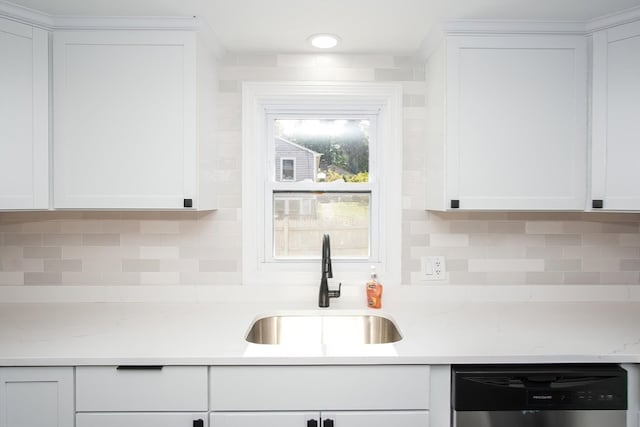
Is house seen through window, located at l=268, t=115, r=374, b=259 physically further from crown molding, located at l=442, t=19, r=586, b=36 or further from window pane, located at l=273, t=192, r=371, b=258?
crown molding, located at l=442, t=19, r=586, b=36

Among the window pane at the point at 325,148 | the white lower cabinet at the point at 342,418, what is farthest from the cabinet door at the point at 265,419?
the window pane at the point at 325,148

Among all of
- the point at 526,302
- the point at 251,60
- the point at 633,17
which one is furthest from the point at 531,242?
the point at 251,60

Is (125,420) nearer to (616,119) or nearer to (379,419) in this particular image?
(379,419)

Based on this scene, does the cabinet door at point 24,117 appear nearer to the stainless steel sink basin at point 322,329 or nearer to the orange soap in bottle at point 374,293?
the stainless steel sink basin at point 322,329

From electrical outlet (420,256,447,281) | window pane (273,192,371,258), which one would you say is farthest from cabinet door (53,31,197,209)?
electrical outlet (420,256,447,281)

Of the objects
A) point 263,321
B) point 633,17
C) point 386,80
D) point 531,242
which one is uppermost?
point 633,17

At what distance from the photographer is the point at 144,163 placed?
1638 millimetres

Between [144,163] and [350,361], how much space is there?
3.86 feet

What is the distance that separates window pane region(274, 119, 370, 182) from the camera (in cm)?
209

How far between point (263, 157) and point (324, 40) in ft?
2.16

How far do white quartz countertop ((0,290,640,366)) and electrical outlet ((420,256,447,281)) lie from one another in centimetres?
14

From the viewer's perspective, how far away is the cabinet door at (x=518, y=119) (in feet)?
5.47

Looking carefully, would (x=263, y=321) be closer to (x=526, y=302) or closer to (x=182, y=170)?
(x=182, y=170)

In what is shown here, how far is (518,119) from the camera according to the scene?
167 centimetres
